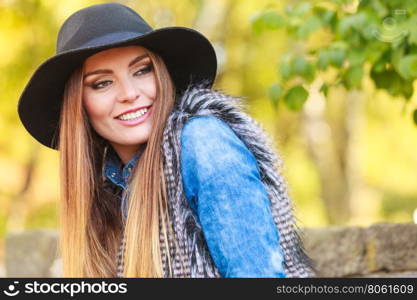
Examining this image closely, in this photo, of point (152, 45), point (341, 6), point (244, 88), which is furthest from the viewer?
point (244, 88)

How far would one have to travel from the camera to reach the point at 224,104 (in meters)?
2.56

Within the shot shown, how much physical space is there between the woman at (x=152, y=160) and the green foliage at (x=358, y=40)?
62 centimetres

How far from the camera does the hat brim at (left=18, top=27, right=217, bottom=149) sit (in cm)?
264

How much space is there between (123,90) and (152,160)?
28cm

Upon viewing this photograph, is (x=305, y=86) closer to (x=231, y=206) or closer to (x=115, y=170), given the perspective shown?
(x=115, y=170)

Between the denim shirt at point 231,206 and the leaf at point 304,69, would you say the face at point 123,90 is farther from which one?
the leaf at point 304,69

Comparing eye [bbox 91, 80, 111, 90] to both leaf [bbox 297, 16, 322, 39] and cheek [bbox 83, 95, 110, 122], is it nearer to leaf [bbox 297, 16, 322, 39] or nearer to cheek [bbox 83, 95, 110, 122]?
cheek [bbox 83, 95, 110, 122]

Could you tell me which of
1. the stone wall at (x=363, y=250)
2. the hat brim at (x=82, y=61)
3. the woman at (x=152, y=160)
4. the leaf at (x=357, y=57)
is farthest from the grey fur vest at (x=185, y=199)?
the stone wall at (x=363, y=250)

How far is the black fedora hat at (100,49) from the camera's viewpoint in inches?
104

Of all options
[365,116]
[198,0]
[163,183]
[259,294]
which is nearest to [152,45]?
[163,183]

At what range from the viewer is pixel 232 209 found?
2262mm

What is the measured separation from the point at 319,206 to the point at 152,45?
14.1 m

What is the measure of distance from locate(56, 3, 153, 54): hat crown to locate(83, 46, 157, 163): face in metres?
0.05

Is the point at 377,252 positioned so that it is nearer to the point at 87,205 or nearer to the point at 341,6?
the point at 341,6
